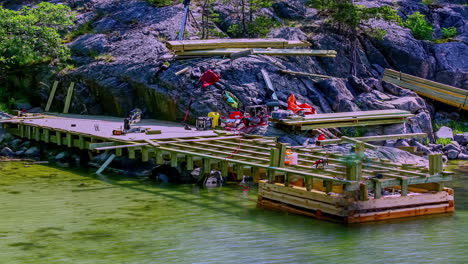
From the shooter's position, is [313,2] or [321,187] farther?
[313,2]

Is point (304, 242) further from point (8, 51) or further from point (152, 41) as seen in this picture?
point (8, 51)

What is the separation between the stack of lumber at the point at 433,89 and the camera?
2881 cm

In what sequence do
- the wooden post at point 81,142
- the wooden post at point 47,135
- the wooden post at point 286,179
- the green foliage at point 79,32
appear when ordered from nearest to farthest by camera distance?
the wooden post at point 286,179, the wooden post at point 81,142, the wooden post at point 47,135, the green foliage at point 79,32

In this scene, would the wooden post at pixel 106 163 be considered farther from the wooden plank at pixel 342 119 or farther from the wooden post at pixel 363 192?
the wooden post at pixel 363 192

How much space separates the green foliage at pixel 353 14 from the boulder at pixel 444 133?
543 cm

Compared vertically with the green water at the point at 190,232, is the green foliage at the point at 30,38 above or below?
above

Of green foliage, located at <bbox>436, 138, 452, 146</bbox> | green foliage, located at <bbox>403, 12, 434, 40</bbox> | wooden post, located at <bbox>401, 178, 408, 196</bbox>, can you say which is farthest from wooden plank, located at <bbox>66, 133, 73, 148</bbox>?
green foliage, located at <bbox>403, 12, 434, 40</bbox>

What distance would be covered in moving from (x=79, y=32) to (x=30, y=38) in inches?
115

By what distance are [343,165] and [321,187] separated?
115 centimetres

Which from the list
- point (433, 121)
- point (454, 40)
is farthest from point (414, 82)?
point (454, 40)

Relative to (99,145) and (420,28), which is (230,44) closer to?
(99,145)

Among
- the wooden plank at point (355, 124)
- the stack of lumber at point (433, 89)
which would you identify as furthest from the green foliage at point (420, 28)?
the wooden plank at point (355, 124)

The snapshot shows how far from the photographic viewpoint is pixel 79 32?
32281mm

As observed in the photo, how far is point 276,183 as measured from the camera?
688 inches
